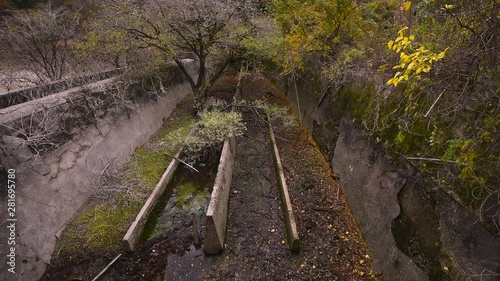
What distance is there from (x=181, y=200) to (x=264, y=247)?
8.71 ft

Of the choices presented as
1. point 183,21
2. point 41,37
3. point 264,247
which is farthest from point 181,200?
point 41,37

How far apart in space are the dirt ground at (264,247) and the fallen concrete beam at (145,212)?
26cm

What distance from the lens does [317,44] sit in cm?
895

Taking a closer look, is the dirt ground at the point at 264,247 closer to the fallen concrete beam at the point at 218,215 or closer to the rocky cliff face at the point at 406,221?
the fallen concrete beam at the point at 218,215

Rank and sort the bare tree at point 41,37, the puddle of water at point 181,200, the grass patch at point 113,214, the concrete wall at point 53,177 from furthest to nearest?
the bare tree at point 41,37, the puddle of water at point 181,200, the grass patch at point 113,214, the concrete wall at point 53,177

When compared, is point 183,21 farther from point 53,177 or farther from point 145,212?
point 145,212

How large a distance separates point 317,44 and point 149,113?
663 centimetres

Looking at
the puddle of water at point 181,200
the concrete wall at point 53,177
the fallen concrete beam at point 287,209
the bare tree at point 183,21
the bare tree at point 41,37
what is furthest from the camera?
the bare tree at point 41,37

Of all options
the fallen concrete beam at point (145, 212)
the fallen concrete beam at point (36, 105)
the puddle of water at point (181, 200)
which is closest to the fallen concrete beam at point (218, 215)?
the puddle of water at point (181, 200)

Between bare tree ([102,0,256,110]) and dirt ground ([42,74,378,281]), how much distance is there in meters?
5.06

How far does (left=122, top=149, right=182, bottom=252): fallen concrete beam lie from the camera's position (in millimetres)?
5254

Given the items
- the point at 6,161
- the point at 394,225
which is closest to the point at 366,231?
the point at 394,225

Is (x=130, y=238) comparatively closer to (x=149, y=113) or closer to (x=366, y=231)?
(x=366, y=231)

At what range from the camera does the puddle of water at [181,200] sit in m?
6.05
